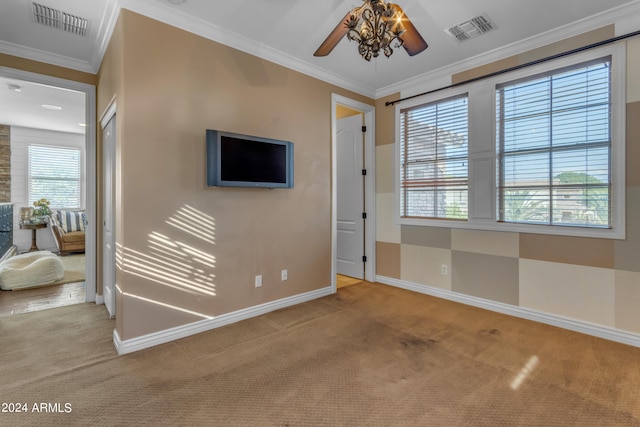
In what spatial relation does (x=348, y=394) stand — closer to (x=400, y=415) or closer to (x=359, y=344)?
(x=400, y=415)

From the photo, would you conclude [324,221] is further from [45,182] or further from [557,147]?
[45,182]

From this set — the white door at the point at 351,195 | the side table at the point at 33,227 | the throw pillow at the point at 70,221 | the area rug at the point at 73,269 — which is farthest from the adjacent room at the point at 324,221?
the side table at the point at 33,227

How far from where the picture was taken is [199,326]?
2.78m

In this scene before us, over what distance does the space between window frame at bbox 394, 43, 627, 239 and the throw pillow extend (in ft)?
22.1

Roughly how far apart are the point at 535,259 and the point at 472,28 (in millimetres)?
2293

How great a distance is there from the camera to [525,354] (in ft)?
7.93

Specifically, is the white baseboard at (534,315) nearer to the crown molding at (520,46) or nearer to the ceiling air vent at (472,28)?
the crown molding at (520,46)

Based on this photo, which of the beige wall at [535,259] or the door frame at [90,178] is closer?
the beige wall at [535,259]

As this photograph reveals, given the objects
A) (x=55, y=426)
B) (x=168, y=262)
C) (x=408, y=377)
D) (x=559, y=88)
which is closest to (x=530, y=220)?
(x=559, y=88)

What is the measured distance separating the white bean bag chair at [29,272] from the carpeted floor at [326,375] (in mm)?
1313

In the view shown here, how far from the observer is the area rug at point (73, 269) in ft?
14.7

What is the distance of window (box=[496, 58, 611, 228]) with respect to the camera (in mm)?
2732

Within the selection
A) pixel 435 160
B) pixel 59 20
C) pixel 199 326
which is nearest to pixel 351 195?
pixel 435 160

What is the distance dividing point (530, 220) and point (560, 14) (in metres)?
1.84
